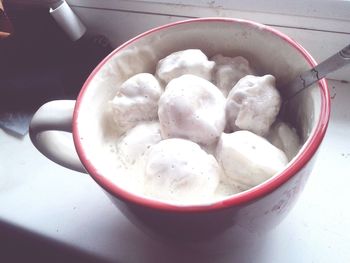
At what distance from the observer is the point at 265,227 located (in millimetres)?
394

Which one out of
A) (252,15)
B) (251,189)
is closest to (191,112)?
(251,189)

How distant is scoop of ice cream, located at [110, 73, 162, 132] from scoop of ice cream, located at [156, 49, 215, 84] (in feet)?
0.07

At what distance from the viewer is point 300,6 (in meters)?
0.57

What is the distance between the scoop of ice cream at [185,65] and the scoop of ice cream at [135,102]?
2cm

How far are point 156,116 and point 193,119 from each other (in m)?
0.07

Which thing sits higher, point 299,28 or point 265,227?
point 299,28

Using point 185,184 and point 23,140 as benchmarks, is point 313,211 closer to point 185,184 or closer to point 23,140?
point 185,184

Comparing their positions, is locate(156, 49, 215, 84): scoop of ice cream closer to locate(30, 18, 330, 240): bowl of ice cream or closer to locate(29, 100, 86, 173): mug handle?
locate(30, 18, 330, 240): bowl of ice cream

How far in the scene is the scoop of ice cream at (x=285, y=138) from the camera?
42 centimetres

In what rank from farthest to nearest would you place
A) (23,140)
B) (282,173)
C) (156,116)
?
(23,140)
(156,116)
(282,173)

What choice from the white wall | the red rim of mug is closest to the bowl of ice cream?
the red rim of mug

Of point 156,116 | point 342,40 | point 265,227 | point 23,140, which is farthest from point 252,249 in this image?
point 23,140

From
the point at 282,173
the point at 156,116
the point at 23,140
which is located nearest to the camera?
the point at 282,173

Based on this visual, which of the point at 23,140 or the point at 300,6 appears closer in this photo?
the point at 300,6
